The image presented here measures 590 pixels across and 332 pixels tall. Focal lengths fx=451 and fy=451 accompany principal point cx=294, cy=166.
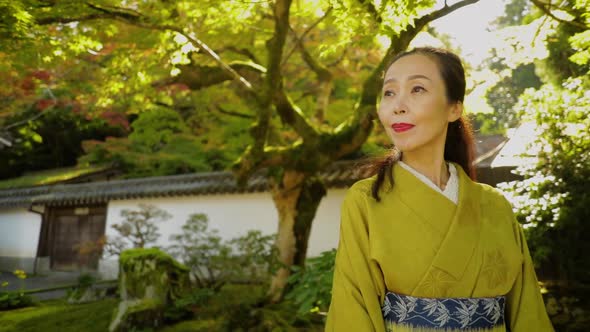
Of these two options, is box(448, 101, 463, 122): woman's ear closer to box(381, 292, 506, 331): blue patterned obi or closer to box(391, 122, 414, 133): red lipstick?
box(391, 122, 414, 133): red lipstick

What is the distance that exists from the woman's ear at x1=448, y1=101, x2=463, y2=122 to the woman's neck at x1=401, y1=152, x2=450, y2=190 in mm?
198

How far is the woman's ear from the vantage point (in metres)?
2.21

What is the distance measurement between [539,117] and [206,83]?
17.7ft

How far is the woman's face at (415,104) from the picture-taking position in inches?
82.4

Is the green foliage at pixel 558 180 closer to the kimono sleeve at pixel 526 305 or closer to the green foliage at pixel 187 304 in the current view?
the kimono sleeve at pixel 526 305

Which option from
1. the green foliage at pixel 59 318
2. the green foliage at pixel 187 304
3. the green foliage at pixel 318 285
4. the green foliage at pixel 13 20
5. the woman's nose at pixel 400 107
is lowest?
the green foliage at pixel 59 318

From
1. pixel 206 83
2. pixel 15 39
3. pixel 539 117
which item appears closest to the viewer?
pixel 15 39

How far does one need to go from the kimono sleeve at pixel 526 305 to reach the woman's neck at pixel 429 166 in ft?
1.56

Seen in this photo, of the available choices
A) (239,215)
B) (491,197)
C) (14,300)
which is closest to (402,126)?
(491,197)

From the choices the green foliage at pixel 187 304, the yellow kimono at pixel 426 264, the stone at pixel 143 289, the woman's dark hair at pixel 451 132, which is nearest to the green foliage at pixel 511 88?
the green foliage at pixel 187 304

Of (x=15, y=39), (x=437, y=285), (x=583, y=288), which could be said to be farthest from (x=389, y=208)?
(x=583, y=288)

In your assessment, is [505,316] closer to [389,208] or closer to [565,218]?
[389,208]

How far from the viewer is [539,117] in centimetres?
645

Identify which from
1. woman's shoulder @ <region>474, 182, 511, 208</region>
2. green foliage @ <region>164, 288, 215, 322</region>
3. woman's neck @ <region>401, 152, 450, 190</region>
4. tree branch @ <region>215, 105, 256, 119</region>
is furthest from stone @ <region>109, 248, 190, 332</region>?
woman's shoulder @ <region>474, 182, 511, 208</region>
